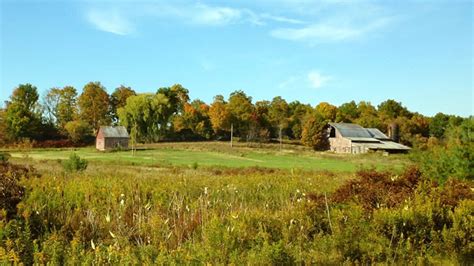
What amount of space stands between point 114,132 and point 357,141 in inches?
1688

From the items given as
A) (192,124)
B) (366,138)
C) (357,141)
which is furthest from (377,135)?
(192,124)

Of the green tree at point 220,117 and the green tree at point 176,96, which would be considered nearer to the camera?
the green tree at point 220,117

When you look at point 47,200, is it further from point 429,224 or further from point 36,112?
point 36,112

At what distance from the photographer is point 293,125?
10275cm

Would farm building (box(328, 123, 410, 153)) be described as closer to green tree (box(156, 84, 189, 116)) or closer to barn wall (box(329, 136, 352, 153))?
barn wall (box(329, 136, 352, 153))

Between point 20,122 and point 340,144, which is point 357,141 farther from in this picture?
point 20,122

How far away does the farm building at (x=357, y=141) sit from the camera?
7838cm

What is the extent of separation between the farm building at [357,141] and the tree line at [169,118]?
2.49 m

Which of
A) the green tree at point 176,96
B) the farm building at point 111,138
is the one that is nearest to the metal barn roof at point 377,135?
the green tree at point 176,96

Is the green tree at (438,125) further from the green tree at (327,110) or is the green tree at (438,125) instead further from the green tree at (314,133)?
the green tree at (314,133)

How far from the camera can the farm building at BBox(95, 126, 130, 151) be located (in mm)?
71438

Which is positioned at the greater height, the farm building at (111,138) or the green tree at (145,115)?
the green tree at (145,115)

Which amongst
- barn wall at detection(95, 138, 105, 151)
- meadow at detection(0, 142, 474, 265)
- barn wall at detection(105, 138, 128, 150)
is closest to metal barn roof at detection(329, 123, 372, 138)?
barn wall at detection(105, 138, 128, 150)

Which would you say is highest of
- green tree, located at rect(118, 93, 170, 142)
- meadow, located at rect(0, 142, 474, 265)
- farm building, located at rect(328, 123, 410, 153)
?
green tree, located at rect(118, 93, 170, 142)
